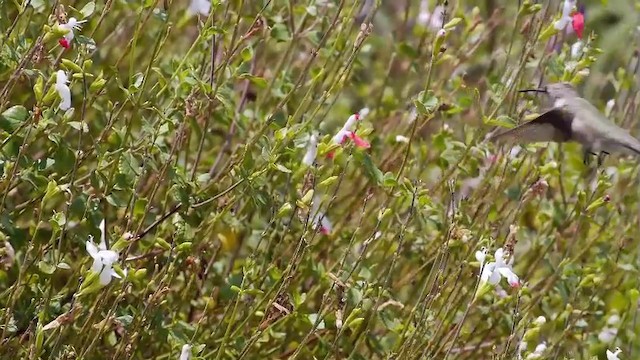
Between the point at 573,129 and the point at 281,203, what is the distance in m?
0.66

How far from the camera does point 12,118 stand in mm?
1903

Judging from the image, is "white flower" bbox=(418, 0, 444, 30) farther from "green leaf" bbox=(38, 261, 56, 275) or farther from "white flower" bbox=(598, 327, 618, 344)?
"green leaf" bbox=(38, 261, 56, 275)

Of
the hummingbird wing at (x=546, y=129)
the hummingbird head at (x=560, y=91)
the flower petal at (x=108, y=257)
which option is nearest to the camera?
the flower petal at (x=108, y=257)

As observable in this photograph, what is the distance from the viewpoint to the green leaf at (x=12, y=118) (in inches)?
74.8

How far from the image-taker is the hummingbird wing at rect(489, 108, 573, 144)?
2.14 m

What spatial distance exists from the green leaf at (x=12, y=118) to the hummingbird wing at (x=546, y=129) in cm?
97

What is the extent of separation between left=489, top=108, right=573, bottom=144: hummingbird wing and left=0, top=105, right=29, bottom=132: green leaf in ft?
3.17

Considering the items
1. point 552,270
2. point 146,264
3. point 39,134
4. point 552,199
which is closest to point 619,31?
point 552,199

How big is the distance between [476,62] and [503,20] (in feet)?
0.67

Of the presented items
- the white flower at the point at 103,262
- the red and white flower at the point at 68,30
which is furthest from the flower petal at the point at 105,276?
the red and white flower at the point at 68,30

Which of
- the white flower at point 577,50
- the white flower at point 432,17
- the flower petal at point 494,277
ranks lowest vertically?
the flower petal at point 494,277

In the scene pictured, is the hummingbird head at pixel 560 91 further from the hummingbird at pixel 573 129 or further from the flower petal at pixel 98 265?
the flower petal at pixel 98 265

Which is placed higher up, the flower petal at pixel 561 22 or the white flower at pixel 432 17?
the white flower at pixel 432 17

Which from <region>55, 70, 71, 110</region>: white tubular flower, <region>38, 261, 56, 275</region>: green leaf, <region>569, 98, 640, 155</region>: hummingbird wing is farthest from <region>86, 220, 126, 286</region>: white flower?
<region>569, 98, 640, 155</region>: hummingbird wing
